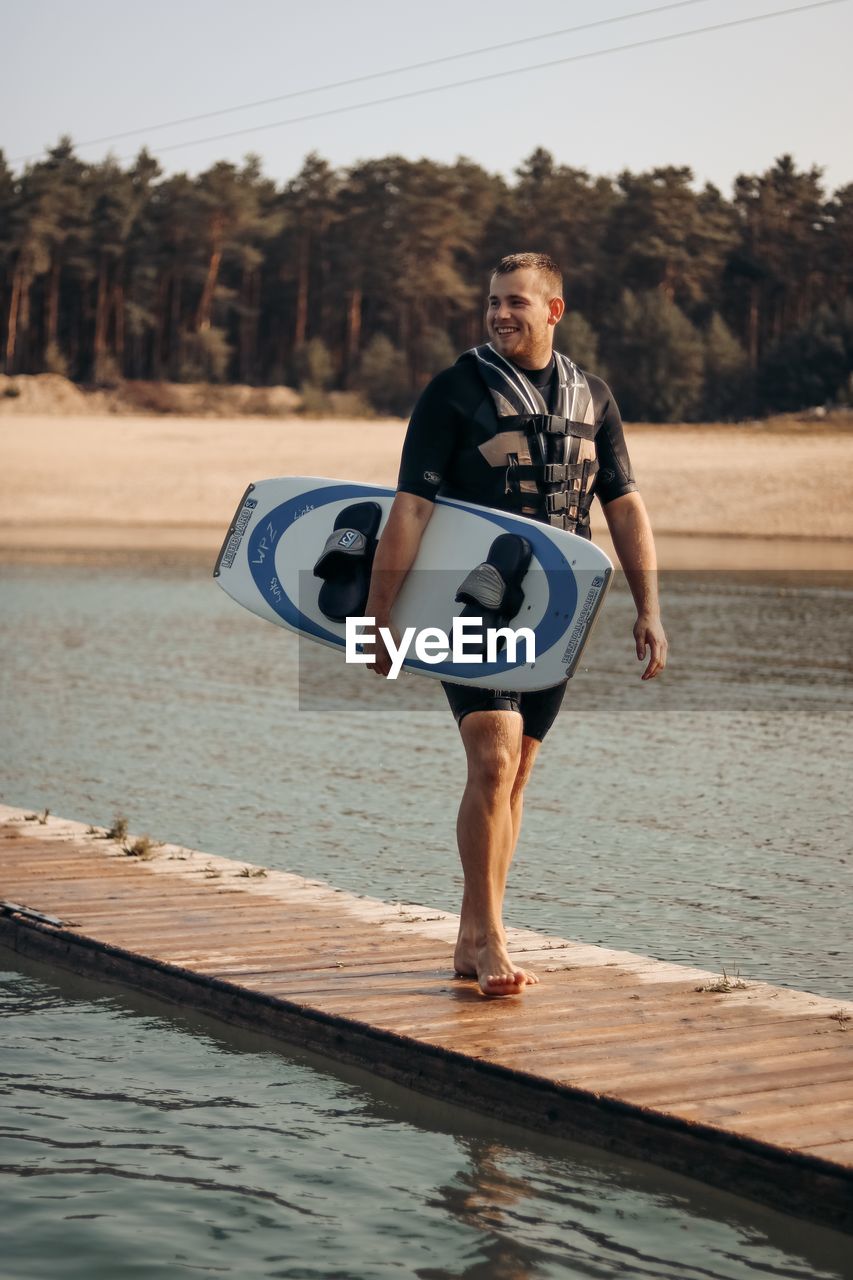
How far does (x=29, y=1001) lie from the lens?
5.53 metres

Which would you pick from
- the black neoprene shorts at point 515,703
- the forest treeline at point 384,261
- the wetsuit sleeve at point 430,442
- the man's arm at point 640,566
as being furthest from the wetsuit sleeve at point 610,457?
the forest treeline at point 384,261

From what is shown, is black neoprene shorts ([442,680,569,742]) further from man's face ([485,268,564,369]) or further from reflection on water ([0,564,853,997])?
reflection on water ([0,564,853,997])

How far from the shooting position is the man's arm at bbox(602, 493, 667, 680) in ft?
16.6

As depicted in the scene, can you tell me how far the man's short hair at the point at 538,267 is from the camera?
16.1ft

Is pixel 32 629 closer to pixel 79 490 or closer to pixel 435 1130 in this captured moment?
pixel 435 1130

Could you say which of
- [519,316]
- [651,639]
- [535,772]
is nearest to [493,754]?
[651,639]

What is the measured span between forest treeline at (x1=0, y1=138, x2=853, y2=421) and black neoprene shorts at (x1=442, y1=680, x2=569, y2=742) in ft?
216

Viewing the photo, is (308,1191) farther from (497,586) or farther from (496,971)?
(497,586)

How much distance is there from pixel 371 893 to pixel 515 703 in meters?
2.52

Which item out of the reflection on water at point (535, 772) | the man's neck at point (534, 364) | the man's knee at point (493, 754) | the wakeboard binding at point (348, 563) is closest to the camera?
the man's knee at point (493, 754)

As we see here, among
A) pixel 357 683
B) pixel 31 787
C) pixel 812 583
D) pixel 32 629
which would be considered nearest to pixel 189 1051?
pixel 31 787

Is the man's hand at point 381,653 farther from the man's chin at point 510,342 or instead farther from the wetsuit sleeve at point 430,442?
the man's chin at point 510,342

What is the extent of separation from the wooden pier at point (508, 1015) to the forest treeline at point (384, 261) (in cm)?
6489

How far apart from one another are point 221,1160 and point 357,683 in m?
Result: 10.9
